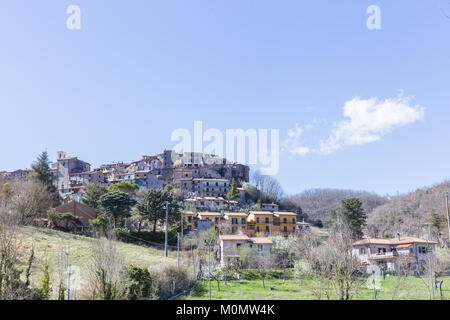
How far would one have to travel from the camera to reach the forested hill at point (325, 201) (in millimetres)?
106500

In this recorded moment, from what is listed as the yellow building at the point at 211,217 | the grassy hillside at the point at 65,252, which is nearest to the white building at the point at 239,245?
the grassy hillside at the point at 65,252

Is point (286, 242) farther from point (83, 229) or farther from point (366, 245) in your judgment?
point (83, 229)

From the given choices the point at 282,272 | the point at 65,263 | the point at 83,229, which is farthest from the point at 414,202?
the point at 65,263

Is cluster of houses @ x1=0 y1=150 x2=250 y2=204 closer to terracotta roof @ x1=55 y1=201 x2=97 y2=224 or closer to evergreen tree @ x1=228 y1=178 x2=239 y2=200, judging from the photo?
evergreen tree @ x1=228 y1=178 x2=239 y2=200

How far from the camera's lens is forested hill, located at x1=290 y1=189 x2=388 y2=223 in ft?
349

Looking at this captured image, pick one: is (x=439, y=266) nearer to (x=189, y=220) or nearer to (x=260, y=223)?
(x=260, y=223)

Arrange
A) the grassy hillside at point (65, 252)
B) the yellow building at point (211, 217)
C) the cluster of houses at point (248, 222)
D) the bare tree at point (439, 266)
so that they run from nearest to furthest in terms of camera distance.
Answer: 1. the grassy hillside at point (65, 252)
2. the bare tree at point (439, 266)
3. the cluster of houses at point (248, 222)
4. the yellow building at point (211, 217)

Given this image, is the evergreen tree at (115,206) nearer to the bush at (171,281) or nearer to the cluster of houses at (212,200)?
the cluster of houses at (212,200)

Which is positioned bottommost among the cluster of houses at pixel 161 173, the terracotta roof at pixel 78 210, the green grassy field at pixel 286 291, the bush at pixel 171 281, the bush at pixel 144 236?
the green grassy field at pixel 286 291

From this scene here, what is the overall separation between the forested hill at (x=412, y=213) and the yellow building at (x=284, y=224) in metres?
20.6

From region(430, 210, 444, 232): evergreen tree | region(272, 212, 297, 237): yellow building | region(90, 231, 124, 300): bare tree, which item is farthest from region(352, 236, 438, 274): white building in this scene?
region(90, 231, 124, 300): bare tree

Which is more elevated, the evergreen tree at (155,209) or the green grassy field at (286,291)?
the evergreen tree at (155,209)
